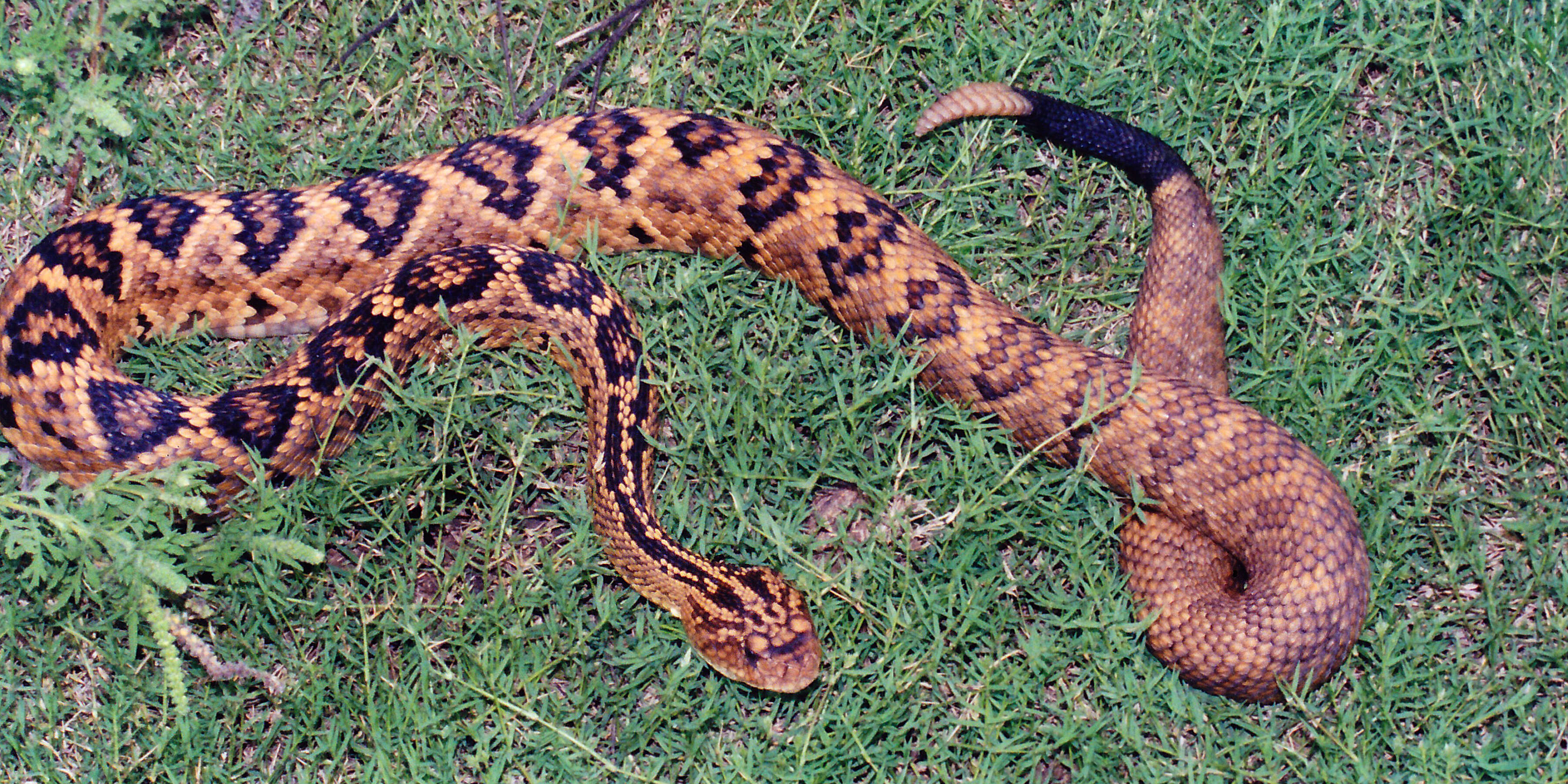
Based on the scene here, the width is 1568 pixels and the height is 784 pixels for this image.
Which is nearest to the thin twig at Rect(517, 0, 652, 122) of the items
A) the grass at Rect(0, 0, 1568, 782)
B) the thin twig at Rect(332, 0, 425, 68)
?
the grass at Rect(0, 0, 1568, 782)

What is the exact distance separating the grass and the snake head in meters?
0.12

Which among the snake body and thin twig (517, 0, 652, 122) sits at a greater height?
thin twig (517, 0, 652, 122)

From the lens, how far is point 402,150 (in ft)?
14.5

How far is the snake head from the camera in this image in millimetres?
3545

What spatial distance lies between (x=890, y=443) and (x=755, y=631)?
793 millimetres

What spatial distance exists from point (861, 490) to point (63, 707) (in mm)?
2494

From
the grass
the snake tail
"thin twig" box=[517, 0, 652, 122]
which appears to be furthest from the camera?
"thin twig" box=[517, 0, 652, 122]

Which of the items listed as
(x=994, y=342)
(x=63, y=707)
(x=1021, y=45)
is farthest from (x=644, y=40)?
(x=63, y=707)

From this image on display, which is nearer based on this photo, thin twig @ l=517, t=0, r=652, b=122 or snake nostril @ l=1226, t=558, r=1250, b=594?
snake nostril @ l=1226, t=558, r=1250, b=594

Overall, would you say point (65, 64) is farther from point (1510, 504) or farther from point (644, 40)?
point (1510, 504)

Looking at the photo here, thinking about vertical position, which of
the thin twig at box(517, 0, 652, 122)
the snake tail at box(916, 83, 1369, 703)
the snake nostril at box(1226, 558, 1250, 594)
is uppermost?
the thin twig at box(517, 0, 652, 122)

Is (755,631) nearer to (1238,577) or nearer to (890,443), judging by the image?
(890,443)

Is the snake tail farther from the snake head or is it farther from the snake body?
the snake head

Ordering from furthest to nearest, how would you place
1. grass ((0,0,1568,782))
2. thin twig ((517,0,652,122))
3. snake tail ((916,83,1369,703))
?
thin twig ((517,0,652,122)), grass ((0,0,1568,782)), snake tail ((916,83,1369,703))
